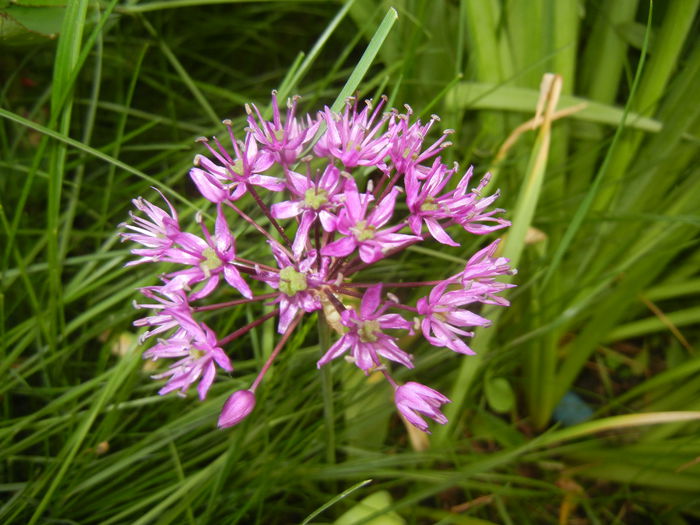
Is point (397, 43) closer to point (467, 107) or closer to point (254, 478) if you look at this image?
point (467, 107)

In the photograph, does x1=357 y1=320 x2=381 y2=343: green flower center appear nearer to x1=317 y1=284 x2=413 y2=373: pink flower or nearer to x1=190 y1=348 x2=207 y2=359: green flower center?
x1=317 y1=284 x2=413 y2=373: pink flower

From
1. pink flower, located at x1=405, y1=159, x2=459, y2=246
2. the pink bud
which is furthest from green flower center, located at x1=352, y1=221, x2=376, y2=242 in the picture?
the pink bud

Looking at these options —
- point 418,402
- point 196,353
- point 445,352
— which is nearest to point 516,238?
point 445,352

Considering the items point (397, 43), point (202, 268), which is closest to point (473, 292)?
point (202, 268)

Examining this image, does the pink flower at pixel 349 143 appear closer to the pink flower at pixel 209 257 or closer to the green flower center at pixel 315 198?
the green flower center at pixel 315 198

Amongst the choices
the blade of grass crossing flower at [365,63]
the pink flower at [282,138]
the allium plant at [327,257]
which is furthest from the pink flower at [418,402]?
the blade of grass crossing flower at [365,63]
